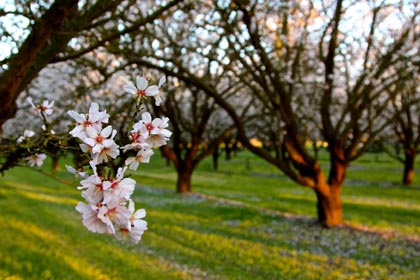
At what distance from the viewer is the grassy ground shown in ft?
26.7

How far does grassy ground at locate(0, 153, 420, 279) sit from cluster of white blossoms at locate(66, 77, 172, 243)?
1.81 meters

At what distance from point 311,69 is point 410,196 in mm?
10273

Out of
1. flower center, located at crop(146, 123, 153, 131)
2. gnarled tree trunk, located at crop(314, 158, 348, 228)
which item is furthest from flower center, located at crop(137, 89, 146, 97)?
gnarled tree trunk, located at crop(314, 158, 348, 228)

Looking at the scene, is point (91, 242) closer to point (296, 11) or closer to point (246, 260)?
Result: point (246, 260)

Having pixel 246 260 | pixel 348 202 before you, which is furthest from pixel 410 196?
pixel 246 260

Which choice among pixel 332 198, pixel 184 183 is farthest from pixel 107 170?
pixel 184 183

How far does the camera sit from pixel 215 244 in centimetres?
1045

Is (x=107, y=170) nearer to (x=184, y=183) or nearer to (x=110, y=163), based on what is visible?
(x=110, y=163)

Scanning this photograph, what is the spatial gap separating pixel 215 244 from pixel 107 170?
342 inches

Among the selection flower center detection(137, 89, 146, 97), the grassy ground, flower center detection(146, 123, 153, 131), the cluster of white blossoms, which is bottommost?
the grassy ground

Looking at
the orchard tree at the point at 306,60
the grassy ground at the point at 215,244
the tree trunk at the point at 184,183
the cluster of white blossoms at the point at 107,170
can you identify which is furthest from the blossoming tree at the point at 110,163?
the tree trunk at the point at 184,183

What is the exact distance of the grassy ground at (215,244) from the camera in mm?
8133

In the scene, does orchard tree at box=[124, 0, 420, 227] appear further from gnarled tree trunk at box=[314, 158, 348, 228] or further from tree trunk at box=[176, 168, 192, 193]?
tree trunk at box=[176, 168, 192, 193]

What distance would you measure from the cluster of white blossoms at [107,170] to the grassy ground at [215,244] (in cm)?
181
